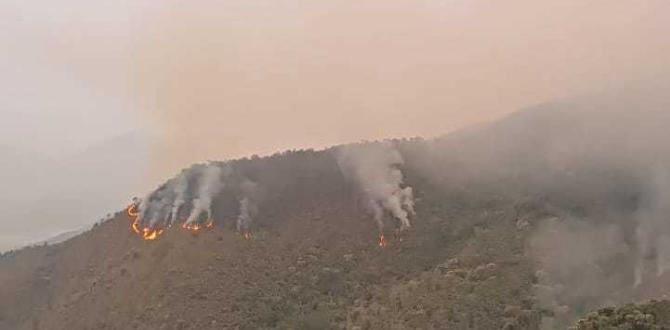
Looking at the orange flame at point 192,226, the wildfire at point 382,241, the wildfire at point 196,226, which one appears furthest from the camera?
the wildfire at point 196,226

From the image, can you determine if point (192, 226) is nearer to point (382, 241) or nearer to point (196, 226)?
point (196, 226)

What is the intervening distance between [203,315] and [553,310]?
204 feet

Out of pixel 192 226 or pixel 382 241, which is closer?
pixel 382 241

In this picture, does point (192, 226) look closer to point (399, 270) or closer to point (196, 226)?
point (196, 226)

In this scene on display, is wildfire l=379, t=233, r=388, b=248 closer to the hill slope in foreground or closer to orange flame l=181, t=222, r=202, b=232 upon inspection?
the hill slope in foreground

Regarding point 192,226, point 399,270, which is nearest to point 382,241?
point 399,270

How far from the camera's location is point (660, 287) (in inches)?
5763

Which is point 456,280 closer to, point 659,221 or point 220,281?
point 220,281

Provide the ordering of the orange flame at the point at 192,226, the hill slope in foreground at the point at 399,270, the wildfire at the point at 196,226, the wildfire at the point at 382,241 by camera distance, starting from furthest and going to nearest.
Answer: the wildfire at the point at 196,226, the orange flame at the point at 192,226, the wildfire at the point at 382,241, the hill slope in foreground at the point at 399,270

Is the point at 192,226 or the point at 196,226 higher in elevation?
the point at 192,226

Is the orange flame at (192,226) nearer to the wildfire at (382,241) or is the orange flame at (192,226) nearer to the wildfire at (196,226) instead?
the wildfire at (196,226)

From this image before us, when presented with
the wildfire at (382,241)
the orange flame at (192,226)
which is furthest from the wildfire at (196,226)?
the wildfire at (382,241)

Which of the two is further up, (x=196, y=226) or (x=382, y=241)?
(x=196, y=226)

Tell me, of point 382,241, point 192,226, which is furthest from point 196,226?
point 382,241
